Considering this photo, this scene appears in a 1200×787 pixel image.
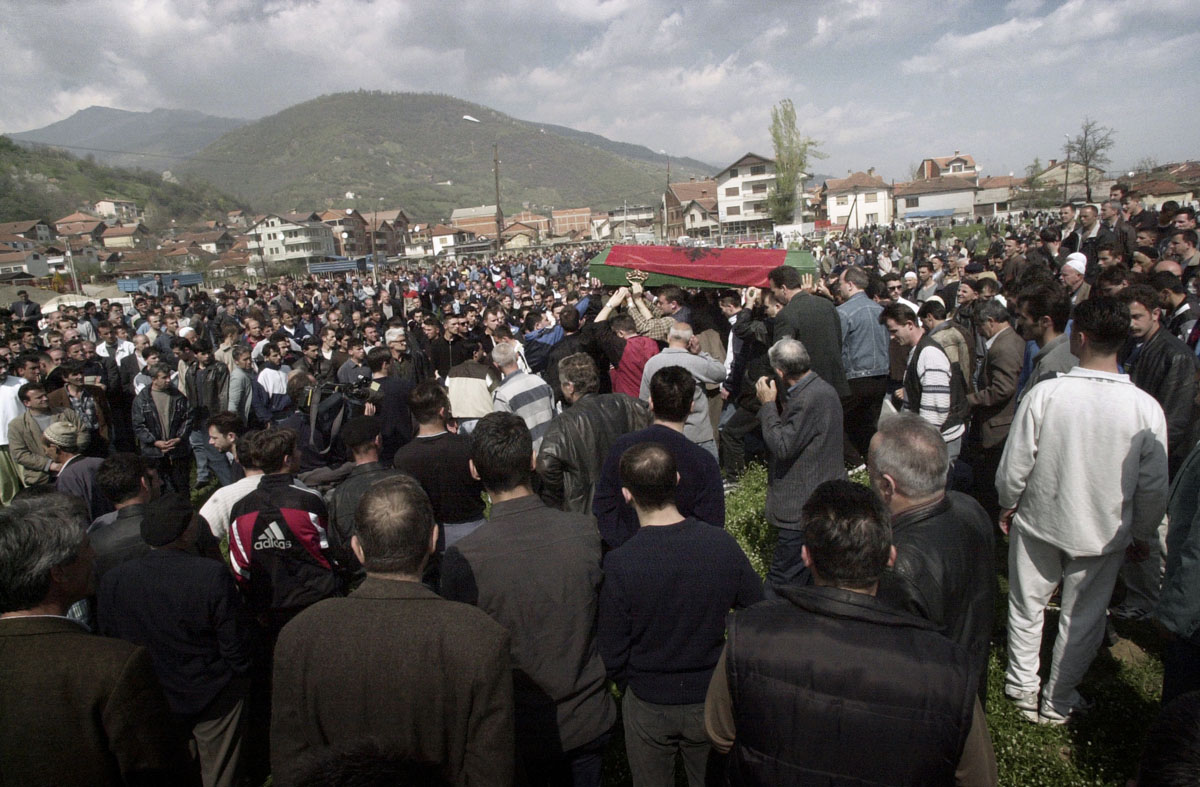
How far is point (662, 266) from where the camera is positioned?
8.31m

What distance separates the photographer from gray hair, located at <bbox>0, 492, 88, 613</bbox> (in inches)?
80.0

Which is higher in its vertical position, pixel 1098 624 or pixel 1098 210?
pixel 1098 210

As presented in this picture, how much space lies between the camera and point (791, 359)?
3.92 m

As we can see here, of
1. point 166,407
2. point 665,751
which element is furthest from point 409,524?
point 166,407

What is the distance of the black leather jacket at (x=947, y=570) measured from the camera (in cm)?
226

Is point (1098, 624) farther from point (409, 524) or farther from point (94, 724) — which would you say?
point (94, 724)

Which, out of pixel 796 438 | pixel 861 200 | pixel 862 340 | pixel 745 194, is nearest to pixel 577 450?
pixel 796 438

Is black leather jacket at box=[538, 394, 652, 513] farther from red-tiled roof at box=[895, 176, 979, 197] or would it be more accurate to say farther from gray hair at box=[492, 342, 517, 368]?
red-tiled roof at box=[895, 176, 979, 197]

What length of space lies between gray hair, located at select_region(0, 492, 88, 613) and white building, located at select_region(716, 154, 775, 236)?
278 ft

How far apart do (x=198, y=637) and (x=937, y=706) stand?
9.62 feet

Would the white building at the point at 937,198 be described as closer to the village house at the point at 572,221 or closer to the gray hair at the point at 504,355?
the village house at the point at 572,221

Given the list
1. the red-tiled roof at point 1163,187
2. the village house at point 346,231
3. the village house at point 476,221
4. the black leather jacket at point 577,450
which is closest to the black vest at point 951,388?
the black leather jacket at point 577,450

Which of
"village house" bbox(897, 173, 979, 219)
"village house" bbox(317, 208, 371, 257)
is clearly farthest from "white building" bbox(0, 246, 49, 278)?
"village house" bbox(897, 173, 979, 219)

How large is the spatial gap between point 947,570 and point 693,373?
2967 millimetres
